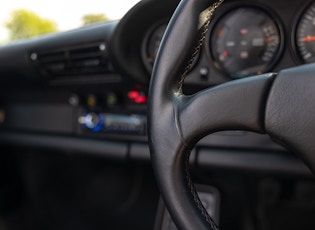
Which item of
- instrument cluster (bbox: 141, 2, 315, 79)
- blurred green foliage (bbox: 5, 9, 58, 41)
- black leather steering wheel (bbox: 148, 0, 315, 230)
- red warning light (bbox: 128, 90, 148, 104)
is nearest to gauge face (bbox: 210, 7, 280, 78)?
instrument cluster (bbox: 141, 2, 315, 79)

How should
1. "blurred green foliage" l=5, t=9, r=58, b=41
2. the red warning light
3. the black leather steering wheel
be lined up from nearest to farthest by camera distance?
the black leather steering wheel
the red warning light
"blurred green foliage" l=5, t=9, r=58, b=41

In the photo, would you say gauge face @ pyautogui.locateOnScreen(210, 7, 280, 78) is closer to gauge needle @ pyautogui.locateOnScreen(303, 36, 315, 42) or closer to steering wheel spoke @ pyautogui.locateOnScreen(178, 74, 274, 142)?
gauge needle @ pyautogui.locateOnScreen(303, 36, 315, 42)

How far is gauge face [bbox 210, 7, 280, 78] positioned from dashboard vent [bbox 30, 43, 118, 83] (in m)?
0.39

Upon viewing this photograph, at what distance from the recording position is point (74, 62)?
1513 mm

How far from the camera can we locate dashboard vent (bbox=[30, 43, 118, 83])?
1425mm

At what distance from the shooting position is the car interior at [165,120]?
2.12ft

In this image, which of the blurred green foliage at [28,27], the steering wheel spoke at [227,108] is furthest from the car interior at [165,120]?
the blurred green foliage at [28,27]

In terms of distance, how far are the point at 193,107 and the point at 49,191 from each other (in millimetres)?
1540

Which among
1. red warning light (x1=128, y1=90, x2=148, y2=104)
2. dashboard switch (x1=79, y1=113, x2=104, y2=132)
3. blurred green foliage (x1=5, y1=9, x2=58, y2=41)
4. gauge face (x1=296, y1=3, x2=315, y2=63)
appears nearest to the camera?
gauge face (x1=296, y1=3, x2=315, y2=63)

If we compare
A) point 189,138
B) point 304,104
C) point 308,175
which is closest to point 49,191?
point 308,175

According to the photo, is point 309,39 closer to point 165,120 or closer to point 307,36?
point 307,36

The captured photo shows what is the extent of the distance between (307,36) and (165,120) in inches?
22.2

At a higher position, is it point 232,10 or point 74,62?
point 232,10

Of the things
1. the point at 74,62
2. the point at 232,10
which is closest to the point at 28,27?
the point at 74,62
